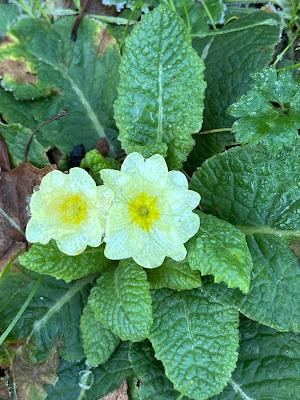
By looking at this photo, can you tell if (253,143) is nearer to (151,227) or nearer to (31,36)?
(151,227)

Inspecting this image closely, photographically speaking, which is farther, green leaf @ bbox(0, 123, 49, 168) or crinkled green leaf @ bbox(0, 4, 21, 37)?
crinkled green leaf @ bbox(0, 4, 21, 37)

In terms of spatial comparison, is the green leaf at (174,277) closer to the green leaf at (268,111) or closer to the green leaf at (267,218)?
the green leaf at (267,218)

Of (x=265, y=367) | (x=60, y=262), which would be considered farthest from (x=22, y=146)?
(x=265, y=367)

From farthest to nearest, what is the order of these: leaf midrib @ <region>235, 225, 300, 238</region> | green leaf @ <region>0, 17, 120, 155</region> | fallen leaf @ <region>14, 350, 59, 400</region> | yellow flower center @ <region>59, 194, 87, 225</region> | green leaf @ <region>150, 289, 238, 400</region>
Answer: green leaf @ <region>0, 17, 120, 155</region>
fallen leaf @ <region>14, 350, 59, 400</region>
leaf midrib @ <region>235, 225, 300, 238</region>
green leaf @ <region>150, 289, 238, 400</region>
yellow flower center @ <region>59, 194, 87, 225</region>

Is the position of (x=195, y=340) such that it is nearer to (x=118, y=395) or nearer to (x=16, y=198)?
(x=118, y=395)

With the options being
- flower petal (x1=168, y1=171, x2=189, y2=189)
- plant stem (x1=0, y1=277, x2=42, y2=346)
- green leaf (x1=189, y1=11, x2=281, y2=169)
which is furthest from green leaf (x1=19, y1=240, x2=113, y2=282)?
green leaf (x1=189, y1=11, x2=281, y2=169)

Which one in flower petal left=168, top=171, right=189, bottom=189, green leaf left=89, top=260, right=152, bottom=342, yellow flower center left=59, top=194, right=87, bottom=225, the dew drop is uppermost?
flower petal left=168, top=171, right=189, bottom=189

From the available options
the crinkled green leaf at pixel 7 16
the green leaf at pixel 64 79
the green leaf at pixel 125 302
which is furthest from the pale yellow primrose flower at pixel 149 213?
the crinkled green leaf at pixel 7 16

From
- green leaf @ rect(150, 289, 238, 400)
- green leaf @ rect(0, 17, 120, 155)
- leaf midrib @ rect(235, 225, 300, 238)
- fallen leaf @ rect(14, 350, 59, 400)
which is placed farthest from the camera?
green leaf @ rect(0, 17, 120, 155)

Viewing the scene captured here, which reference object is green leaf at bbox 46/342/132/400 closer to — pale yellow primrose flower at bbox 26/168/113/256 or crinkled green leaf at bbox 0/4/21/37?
pale yellow primrose flower at bbox 26/168/113/256
